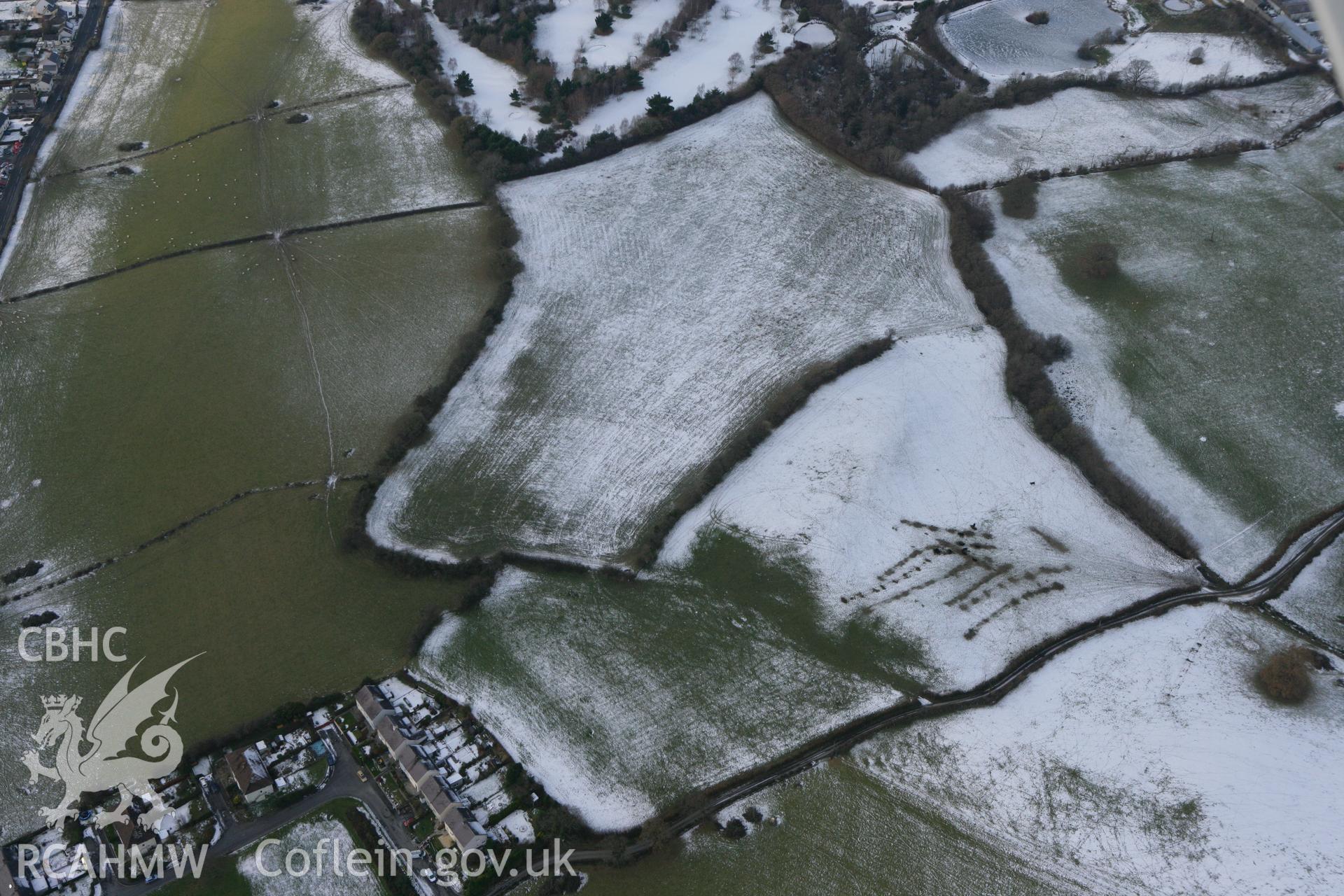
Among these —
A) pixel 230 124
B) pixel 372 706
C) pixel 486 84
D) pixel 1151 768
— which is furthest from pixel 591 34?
pixel 1151 768

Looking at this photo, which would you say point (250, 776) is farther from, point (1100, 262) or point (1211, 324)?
point (1211, 324)

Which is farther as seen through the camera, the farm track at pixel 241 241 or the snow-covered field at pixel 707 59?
the snow-covered field at pixel 707 59

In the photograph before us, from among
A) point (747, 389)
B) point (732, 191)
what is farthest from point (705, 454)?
point (732, 191)


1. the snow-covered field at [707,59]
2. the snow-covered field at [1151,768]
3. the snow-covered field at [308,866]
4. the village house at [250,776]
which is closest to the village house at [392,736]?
the snow-covered field at [308,866]

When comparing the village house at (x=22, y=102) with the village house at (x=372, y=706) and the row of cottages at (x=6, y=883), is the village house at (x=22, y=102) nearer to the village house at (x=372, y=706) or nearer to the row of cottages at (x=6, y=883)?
the row of cottages at (x=6, y=883)

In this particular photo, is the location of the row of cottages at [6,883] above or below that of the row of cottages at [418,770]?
above

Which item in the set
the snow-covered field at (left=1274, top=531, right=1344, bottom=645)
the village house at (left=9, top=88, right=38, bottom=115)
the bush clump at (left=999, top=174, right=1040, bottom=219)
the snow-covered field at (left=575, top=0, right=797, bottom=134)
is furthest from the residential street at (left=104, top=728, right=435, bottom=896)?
the village house at (left=9, top=88, right=38, bottom=115)
